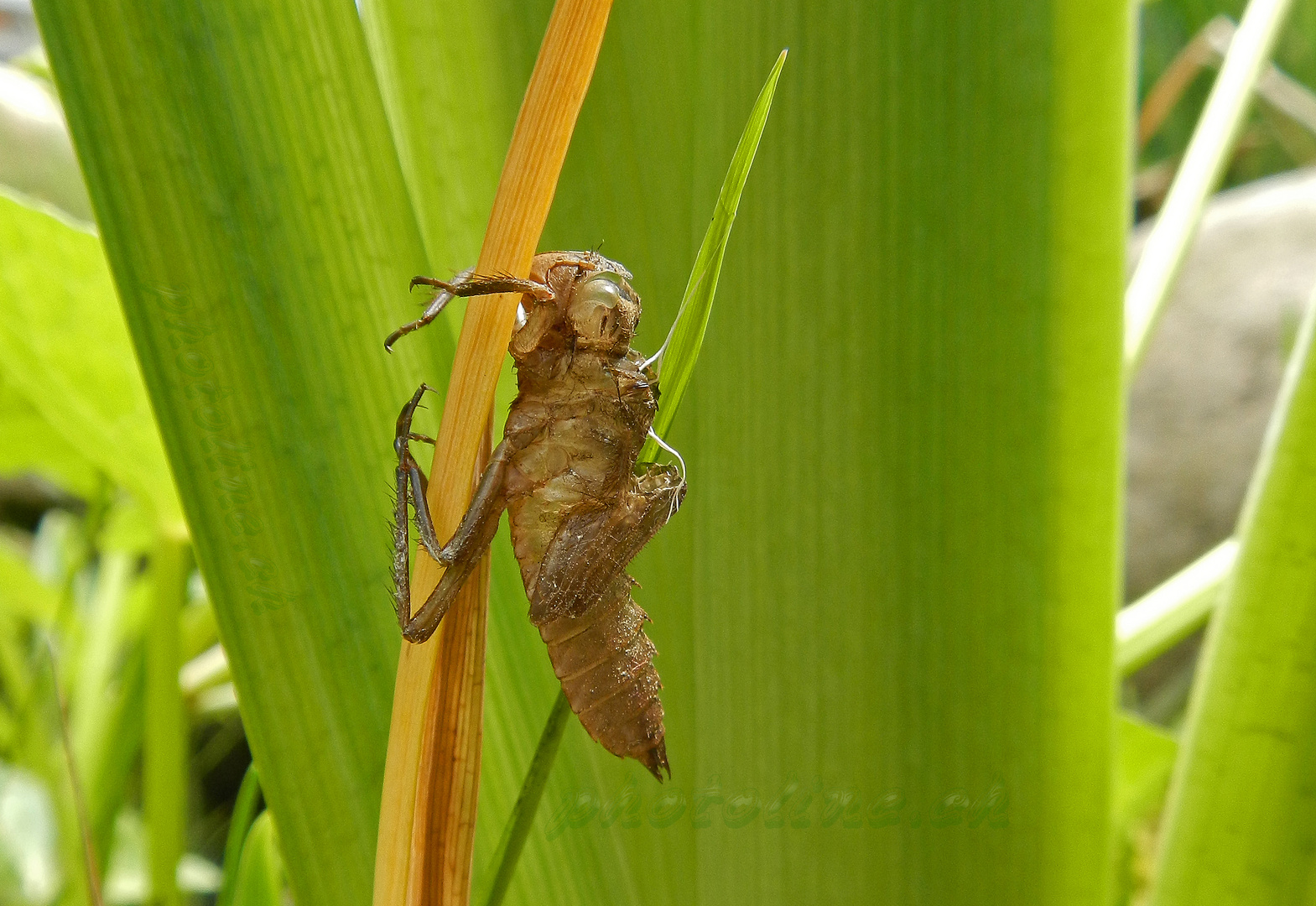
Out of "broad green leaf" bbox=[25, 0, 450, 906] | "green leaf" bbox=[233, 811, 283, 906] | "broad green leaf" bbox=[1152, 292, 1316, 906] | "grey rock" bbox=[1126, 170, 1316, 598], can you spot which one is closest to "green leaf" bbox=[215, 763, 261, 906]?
"green leaf" bbox=[233, 811, 283, 906]

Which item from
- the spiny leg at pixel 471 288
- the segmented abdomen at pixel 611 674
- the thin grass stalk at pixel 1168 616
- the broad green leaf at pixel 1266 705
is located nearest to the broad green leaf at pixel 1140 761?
the thin grass stalk at pixel 1168 616

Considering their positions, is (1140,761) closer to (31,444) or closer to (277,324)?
(277,324)

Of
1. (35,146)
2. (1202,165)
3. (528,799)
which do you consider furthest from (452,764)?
(35,146)

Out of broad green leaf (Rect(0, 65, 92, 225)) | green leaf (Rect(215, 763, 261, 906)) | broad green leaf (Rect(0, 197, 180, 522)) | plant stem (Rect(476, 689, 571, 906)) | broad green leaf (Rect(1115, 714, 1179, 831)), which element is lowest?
broad green leaf (Rect(1115, 714, 1179, 831))

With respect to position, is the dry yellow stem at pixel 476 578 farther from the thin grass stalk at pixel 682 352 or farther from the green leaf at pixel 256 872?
the green leaf at pixel 256 872

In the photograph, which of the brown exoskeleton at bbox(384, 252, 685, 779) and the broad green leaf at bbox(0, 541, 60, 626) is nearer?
the brown exoskeleton at bbox(384, 252, 685, 779)

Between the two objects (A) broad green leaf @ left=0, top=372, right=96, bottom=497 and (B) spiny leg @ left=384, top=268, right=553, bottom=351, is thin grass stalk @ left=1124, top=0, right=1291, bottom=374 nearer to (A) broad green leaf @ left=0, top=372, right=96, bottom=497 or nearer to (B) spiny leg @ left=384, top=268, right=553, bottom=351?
(B) spiny leg @ left=384, top=268, right=553, bottom=351

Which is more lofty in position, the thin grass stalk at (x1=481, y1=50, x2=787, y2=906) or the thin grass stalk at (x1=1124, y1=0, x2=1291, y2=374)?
the thin grass stalk at (x1=1124, y1=0, x2=1291, y2=374)
